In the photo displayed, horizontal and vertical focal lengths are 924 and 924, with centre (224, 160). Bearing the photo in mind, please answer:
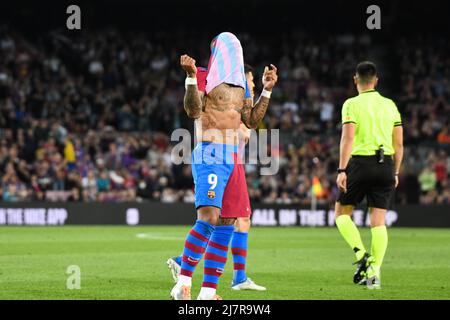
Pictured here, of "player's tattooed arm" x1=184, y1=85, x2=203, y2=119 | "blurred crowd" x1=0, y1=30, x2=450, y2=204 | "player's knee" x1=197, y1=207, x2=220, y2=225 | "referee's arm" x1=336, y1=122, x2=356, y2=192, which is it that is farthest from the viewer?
"blurred crowd" x1=0, y1=30, x2=450, y2=204

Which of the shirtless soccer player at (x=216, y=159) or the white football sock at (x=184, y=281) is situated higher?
the shirtless soccer player at (x=216, y=159)

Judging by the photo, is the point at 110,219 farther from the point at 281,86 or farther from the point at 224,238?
the point at 224,238

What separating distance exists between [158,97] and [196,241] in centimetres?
2327

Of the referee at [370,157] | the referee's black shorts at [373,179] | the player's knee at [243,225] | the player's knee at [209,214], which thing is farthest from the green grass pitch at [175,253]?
the player's knee at [209,214]

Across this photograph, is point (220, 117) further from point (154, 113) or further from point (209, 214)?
point (154, 113)

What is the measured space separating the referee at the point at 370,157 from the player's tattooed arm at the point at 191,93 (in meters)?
2.76

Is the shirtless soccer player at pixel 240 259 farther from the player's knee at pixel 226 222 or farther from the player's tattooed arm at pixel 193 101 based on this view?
the player's tattooed arm at pixel 193 101

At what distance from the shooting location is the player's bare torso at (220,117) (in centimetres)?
858

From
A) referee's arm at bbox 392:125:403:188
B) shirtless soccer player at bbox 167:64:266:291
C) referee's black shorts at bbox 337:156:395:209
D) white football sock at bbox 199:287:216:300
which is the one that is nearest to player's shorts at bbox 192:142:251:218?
shirtless soccer player at bbox 167:64:266:291

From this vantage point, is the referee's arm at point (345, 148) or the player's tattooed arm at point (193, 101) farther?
the referee's arm at point (345, 148)

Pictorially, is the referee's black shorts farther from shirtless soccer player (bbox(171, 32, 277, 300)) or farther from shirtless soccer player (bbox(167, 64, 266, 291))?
shirtless soccer player (bbox(171, 32, 277, 300))

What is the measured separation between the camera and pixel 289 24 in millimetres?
36000

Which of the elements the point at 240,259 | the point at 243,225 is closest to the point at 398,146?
the point at 243,225

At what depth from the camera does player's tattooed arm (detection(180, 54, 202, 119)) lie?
8.09 m
